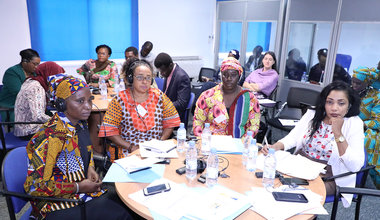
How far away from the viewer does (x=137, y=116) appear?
8.91 feet

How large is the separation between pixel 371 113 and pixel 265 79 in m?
2.16

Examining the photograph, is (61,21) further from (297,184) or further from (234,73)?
(297,184)

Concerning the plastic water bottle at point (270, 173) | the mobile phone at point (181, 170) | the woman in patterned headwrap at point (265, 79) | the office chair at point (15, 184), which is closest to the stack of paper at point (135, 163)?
the mobile phone at point (181, 170)

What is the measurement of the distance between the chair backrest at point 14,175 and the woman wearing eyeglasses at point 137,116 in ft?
2.51

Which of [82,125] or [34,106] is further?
[34,106]

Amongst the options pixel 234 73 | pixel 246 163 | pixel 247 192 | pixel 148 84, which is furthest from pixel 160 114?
pixel 247 192

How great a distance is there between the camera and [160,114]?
9.33 ft

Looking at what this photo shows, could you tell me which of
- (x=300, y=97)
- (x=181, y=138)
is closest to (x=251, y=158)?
(x=181, y=138)

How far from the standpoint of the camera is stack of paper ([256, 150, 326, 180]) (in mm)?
1987

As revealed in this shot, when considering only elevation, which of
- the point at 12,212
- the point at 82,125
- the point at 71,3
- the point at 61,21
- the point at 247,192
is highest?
the point at 71,3

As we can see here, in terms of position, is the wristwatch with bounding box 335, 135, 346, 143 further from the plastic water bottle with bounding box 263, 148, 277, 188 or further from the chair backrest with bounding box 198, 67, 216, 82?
the chair backrest with bounding box 198, 67, 216, 82

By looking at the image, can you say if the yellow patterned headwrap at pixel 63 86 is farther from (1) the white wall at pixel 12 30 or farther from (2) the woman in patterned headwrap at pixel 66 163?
(1) the white wall at pixel 12 30

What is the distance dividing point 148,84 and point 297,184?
161 centimetres

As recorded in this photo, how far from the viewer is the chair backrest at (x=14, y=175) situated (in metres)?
1.78
